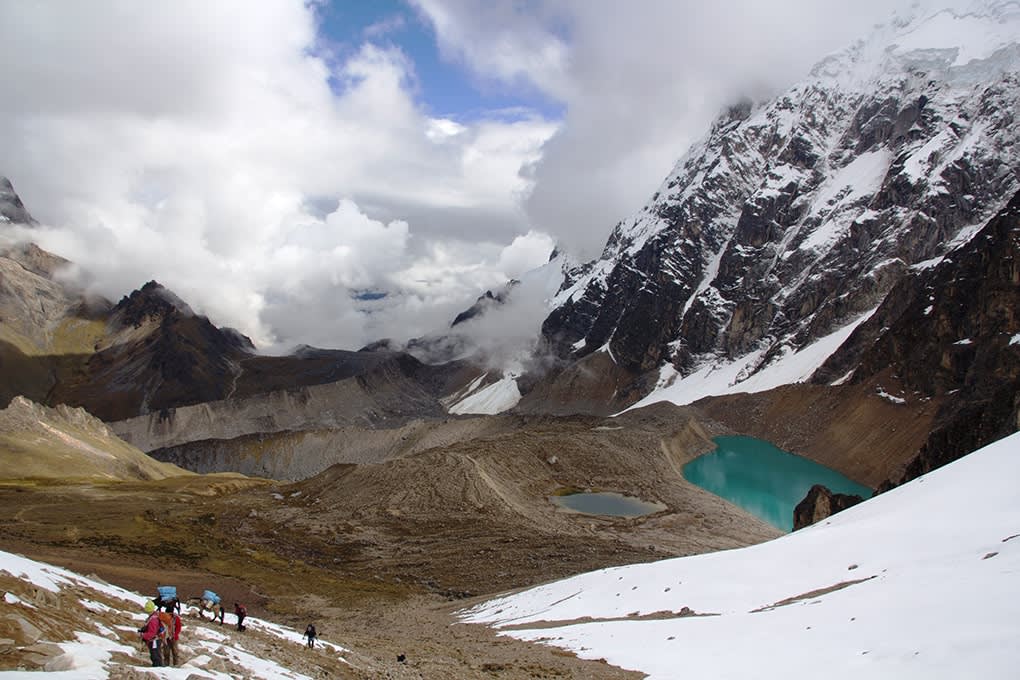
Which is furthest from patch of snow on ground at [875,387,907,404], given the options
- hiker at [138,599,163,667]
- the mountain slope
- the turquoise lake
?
hiker at [138,599,163,667]

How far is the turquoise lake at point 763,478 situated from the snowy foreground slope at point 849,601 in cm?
6027

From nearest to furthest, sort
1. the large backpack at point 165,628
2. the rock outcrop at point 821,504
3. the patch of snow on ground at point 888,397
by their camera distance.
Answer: the large backpack at point 165,628, the rock outcrop at point 821,504, the patch of snow on ground at point 888,397

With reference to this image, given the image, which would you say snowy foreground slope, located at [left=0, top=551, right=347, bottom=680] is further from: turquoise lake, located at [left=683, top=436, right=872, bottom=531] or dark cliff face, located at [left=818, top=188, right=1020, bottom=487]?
dark cliff face, located at [left=818, top=188, right=1020, bottom=487]

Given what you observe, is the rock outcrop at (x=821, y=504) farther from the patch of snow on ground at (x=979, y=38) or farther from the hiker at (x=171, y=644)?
the patch of snow on ground at (x=979, y=38)

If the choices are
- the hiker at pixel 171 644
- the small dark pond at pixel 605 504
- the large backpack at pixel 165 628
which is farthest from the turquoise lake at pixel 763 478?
the hiker at pixel 171 644

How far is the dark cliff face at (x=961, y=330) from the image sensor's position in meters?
104

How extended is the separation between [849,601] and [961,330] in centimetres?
11833

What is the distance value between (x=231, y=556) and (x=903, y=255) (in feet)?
543

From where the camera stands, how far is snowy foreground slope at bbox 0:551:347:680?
483 inches

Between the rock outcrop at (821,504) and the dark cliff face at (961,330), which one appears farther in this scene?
the dark cliff face at (961,330)

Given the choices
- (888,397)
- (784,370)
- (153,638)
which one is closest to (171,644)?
(153,638)

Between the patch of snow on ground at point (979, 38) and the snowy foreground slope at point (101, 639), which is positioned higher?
the patch of snow on ground at point (979, 38)

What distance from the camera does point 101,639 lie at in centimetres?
1538

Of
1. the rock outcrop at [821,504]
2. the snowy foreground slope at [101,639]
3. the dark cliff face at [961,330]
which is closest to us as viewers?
the snowy foreground slope at [101,639]
